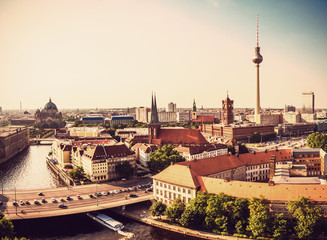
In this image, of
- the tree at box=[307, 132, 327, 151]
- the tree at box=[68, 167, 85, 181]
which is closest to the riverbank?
the tree at box=[68, 167, 85, 181]

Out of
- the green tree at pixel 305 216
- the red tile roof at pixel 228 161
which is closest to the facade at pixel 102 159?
the red tile roof at pixel 228 161

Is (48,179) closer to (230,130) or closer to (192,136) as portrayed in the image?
(192,136)

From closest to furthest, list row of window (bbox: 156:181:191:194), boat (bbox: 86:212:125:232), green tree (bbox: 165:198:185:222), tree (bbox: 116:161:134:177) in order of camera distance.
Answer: boat (bbox: 86:212:125:232) < green tree (bbox: 165:198:185:222) < row of window (bbox: 156:181:191:194) < tree (bbox: 116:161:134:177)

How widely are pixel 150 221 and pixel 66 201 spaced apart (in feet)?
71.3

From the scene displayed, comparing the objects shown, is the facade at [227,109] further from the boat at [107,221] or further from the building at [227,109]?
the boat at [107,221]

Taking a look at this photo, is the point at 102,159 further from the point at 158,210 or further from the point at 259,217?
the point at 259,217

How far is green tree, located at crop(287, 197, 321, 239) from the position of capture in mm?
51094

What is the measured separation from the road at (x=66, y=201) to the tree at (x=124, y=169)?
784 centimetres

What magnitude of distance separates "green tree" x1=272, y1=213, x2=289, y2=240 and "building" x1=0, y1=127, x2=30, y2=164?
12200cm

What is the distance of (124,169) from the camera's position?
92688mm

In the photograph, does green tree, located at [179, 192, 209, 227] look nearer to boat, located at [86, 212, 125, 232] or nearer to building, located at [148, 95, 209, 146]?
boat, located at [86, 212, 125, 232]

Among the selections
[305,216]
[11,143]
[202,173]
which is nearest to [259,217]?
[305,216]

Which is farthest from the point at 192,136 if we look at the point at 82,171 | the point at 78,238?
the point at 78,238

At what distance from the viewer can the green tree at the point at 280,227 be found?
52.0 meters
